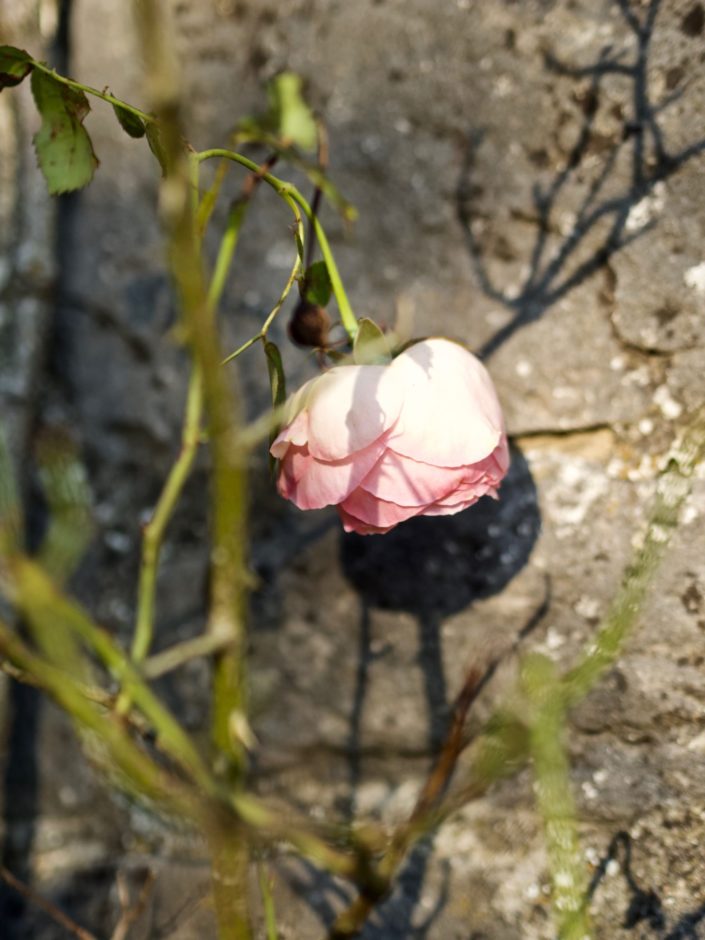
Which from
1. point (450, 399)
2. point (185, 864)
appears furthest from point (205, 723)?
point (450, 399)

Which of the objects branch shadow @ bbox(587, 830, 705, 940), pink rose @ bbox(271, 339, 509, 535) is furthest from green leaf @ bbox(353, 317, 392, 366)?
branch shadow @ bbox(587, 830, 705, 940)

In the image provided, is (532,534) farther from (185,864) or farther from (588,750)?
(185,864)

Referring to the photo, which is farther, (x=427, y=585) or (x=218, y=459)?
(x=427, y=585)

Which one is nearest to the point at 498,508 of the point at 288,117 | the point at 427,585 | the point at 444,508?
the point at 427,585

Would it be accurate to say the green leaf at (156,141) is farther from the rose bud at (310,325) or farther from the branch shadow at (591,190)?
the branch shadow at (591,190)

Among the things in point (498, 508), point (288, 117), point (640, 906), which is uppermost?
point (288, 117)

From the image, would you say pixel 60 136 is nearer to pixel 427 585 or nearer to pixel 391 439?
pixel 391 439

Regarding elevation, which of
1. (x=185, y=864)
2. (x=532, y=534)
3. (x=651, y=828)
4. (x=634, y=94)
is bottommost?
(x=185, y=864)
